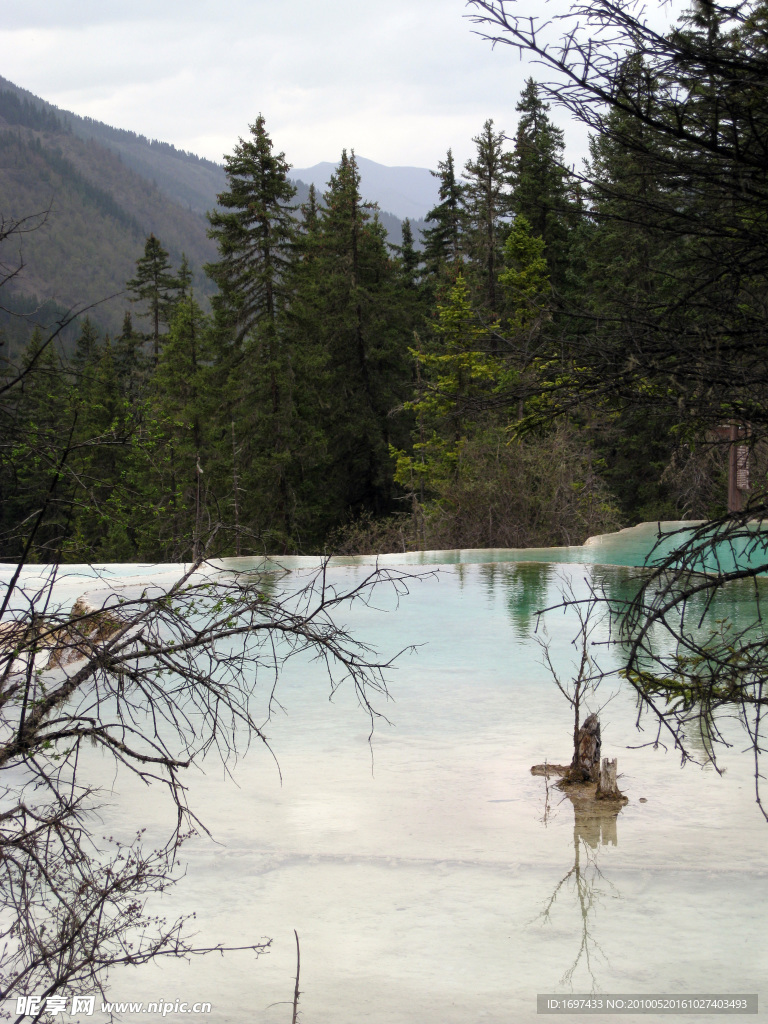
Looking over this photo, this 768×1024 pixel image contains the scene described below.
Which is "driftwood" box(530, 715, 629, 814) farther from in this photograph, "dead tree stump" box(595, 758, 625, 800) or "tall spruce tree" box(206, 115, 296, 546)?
"tall spruce tree" box(206, 115, 296, 546)

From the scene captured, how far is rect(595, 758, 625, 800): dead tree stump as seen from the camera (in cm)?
701

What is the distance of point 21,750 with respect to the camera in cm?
326

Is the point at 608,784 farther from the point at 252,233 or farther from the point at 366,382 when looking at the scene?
the point at 366,382

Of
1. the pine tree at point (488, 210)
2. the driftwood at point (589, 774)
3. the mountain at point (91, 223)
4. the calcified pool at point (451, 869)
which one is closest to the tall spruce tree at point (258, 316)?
the pine tree at point (488, 210)

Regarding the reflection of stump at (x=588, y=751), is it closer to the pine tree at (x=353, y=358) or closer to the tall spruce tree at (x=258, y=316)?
the tall spruce tree at (x=258, y=316)

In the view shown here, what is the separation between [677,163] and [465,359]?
1013 inches

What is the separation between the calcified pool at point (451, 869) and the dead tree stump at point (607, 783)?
0.17 m

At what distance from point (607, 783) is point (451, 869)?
Answer: 151 cm

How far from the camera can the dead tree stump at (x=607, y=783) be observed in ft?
23.0

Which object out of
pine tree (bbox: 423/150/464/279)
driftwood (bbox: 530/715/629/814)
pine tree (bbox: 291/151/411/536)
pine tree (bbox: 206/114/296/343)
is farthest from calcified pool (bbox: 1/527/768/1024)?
pine tree (bbox: 423/150/464/279)

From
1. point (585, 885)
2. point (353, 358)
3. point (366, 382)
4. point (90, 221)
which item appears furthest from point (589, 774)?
point (90, 221)

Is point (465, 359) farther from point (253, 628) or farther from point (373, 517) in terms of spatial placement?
point (253, 628)

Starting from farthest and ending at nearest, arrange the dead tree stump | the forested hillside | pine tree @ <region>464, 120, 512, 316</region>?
pine tree @ <region>464, 120, 512, 316</region> < the forested hillside < the dead tree stump

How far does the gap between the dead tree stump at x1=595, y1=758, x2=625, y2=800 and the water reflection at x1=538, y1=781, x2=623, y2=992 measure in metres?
0.05
